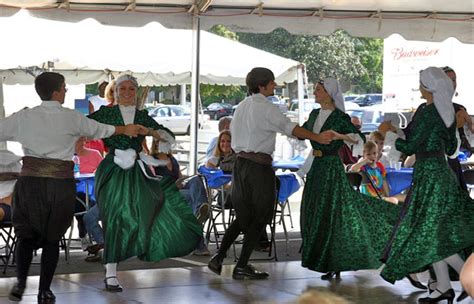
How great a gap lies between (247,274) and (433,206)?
1778 mm

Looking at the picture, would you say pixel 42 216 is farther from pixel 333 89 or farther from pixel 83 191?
pixel 83 191

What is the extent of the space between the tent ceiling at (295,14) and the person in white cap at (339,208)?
2.22 metres

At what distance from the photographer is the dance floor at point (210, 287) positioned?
7.00 meters

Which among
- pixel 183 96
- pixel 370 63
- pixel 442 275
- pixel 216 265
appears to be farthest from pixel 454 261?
pixel 370 63

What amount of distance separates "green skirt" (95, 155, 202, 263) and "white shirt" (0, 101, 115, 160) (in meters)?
0.69

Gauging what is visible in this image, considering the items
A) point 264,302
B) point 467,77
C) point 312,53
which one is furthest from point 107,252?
point 312,53

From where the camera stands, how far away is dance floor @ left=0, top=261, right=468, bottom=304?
700 centimetres

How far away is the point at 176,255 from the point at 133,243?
0.44 meters

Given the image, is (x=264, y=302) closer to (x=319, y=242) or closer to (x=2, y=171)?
(x=319, y=242)

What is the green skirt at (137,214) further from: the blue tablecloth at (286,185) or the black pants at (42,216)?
the blue tablecloth at (286,185)

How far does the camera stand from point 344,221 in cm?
761

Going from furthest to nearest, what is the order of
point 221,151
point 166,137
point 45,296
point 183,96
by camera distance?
point 183,96 < point 221,151 < point 166,137 < point 45,296

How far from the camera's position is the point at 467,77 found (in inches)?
634

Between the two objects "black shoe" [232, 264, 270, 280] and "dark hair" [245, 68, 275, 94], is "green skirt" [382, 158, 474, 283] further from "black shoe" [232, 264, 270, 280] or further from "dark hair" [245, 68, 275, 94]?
"dark hair" [245, 68, 275, 94]
